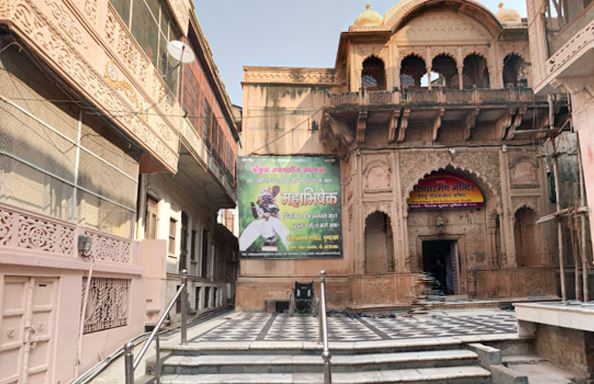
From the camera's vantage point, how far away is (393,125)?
13914 millimetres

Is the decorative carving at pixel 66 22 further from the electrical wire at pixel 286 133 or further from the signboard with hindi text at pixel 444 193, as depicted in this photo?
the signboard with hindi text at pixel 444 193

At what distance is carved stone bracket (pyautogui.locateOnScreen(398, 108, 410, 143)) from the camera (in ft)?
44.9

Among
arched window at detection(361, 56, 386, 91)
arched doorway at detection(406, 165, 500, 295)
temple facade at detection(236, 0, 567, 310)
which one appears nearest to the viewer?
temple facade at detection(236, 0, 567, 310)

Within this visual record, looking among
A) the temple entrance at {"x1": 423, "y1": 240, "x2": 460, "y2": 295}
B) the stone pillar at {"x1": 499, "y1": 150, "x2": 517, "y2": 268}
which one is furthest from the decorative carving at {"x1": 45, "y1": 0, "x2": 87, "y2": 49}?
the temple entrance at {"x1": 423, "y1": 240, "x2": 460, "y2": 295}

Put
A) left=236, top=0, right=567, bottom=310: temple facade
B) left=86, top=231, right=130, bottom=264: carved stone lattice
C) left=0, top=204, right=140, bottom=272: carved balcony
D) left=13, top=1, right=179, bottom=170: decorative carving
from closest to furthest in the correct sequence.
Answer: left=0, top=204, right=140, bottom=272: carved balcony < left=13, top=1, right=179, bottom=170: decorative carving < left=86, top=231, right=130, bottom=264: carved stone lattice < left=236, top=0, right=567, bottom=310: temple facade

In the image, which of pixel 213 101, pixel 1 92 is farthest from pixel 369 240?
pixel 1 92

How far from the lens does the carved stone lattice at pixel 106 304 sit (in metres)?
6.34

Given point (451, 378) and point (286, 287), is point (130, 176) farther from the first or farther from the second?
point (286, 287)

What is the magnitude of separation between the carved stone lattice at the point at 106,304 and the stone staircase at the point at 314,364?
1.09 metres

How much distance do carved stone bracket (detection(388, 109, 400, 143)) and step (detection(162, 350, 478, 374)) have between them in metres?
8.83

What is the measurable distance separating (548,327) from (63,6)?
7.64 meters

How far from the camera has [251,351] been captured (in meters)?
6.25

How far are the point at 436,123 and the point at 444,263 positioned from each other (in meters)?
4.87

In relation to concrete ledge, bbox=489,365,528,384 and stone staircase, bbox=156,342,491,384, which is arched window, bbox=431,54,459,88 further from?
concrete ledge, bbox=489,365,528,384
